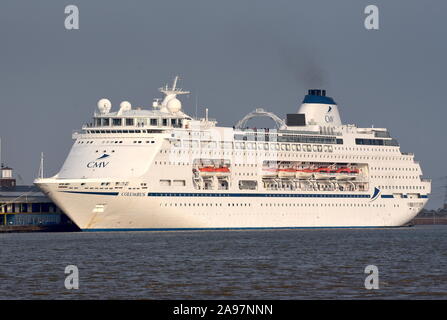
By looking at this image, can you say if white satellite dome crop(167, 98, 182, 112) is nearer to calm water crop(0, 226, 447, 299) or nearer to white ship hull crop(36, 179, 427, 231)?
white ship hull crop(36, 179, 427, 231)

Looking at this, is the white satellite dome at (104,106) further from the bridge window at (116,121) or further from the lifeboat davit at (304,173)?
the lifeboat davit at (304,173)

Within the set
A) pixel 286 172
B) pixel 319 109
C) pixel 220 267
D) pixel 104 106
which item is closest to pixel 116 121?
pixel 104 106

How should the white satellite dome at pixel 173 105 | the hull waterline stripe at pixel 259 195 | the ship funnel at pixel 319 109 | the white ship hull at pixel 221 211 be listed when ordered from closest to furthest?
the white ship hull at pixel 221 211, the hull waterline stripe at pixel 259 195, the white satellite dome at pixel 173 105, the ship funnel at pixel 319 109

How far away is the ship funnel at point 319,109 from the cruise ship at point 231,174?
12 cm

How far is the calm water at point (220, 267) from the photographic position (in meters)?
35.0

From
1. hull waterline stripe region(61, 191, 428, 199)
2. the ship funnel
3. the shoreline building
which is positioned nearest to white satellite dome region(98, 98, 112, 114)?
hull waterline stripe region(61, 191, 428, 199)

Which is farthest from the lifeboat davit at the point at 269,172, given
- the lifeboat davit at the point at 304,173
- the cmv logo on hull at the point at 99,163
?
the cmv logo on hull at the point at 99,163

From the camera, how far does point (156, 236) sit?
7162 centimetres

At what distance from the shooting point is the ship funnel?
9562cm

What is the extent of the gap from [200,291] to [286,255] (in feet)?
58.3

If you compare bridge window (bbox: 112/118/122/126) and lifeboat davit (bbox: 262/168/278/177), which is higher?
bridge window (bbox: 112/118/122/126)

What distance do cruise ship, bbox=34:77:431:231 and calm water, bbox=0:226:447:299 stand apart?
20.3 feet

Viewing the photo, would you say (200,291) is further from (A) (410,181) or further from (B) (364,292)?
(A) (410,181)
